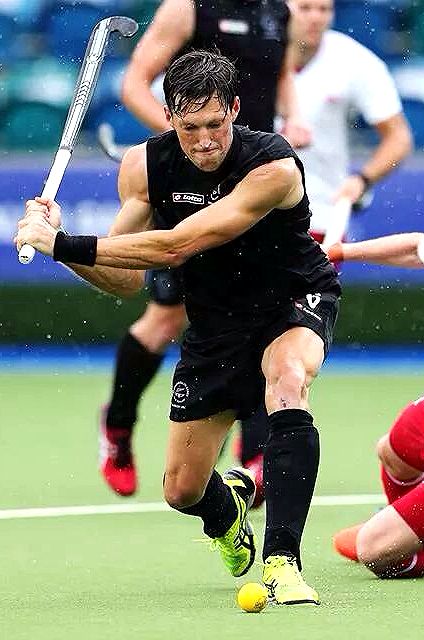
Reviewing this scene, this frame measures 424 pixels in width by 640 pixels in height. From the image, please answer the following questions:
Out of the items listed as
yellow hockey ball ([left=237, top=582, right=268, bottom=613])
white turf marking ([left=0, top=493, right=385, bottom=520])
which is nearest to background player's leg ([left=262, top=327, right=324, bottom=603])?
yellow hockey ball ([left=237, top=582, right=268, bottom=613])

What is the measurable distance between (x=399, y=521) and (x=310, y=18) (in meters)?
3.50

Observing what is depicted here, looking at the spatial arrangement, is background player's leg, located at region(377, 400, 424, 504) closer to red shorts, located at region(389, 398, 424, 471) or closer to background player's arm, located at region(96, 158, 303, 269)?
red shorts, located at region(389, 398, 424, 471)

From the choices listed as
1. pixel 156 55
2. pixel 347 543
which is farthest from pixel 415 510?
pixel 156 55

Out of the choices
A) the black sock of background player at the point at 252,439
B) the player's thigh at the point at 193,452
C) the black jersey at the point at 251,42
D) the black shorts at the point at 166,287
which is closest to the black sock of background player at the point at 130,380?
the black shorts at the point at 166,287

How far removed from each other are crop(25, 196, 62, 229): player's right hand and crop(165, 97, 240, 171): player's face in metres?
0.40

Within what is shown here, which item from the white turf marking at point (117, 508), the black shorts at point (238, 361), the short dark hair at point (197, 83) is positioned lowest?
the white turf marking at point (117, 508)

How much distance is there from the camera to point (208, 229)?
16.9 feet

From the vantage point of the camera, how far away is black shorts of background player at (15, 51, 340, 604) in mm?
5020

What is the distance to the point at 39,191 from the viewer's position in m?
10.8

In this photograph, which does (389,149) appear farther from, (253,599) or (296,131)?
(253,599)

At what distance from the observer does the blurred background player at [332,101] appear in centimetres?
836

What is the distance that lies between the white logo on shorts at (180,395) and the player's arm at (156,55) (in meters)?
2.00

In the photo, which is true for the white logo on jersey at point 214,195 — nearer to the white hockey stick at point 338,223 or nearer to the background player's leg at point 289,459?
the background player's leg at point 289,459

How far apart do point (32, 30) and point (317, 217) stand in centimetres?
446
